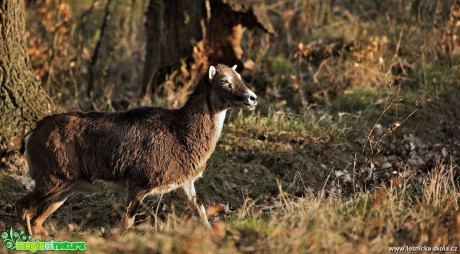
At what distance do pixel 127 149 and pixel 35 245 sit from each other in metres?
1.62

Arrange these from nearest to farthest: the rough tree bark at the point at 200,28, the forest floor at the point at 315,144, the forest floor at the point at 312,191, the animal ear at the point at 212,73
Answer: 1. the forest floor at the point at 312,191
2. the forest floor at the point at 315,144
3. the animal ear at the point at 212,73
4. the rough tree bark at the point at 200,28

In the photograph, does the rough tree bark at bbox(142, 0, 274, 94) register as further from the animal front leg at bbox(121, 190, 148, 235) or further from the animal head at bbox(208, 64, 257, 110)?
the animal front leg at bbox(121, 190, 148, 235)

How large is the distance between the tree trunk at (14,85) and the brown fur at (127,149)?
1361 mm

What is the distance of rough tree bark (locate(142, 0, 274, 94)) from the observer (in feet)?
40.9

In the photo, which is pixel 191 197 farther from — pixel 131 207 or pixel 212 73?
pixel 212 73

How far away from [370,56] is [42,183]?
599 centimetres

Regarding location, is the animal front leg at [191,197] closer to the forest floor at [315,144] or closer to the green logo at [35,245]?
the forest floor at [315,144]

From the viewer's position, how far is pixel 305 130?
1068 centimetres

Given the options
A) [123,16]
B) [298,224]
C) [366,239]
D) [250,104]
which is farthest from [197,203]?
[123,16]

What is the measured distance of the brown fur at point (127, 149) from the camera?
8000 mm

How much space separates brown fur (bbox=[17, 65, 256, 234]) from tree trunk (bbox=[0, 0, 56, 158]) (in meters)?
1.36

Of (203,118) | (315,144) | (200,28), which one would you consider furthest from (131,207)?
(200,28)

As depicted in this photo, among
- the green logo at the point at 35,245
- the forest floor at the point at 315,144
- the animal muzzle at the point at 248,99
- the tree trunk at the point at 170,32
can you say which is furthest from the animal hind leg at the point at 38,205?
the tree trunk at the point at 170,32

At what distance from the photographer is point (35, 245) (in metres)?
6.89
